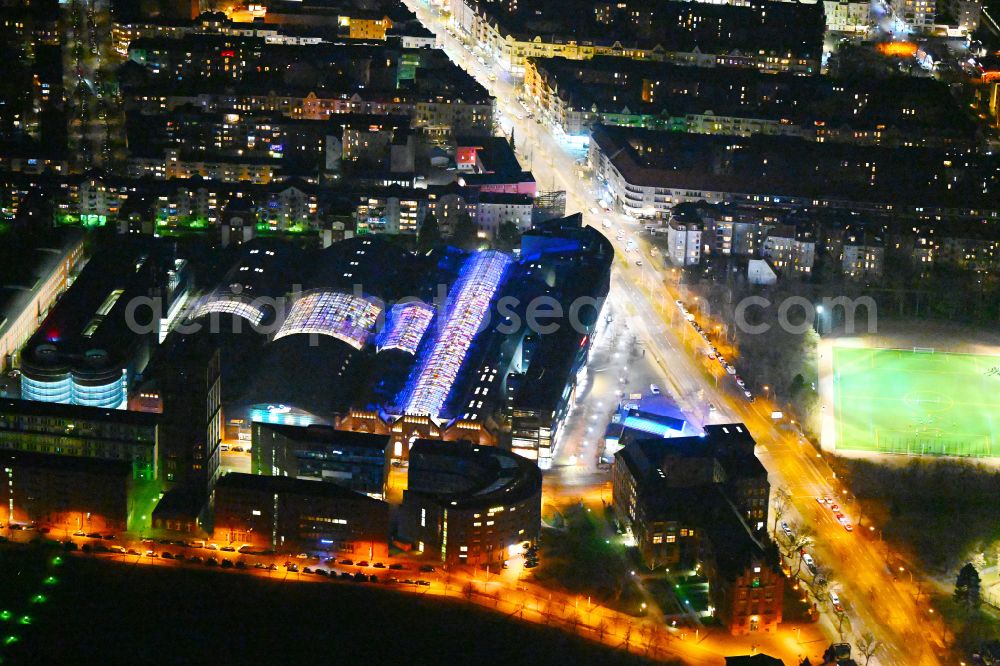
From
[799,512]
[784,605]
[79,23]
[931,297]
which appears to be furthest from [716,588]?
[79,23]

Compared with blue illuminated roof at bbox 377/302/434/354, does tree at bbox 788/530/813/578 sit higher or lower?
lower

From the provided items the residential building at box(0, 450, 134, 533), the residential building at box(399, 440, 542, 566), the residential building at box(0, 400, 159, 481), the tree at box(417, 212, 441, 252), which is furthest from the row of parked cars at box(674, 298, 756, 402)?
the residential building at box(0, 450, 134, 533)

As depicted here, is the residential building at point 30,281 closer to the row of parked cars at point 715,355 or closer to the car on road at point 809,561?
the row of parked cars at point 715,355

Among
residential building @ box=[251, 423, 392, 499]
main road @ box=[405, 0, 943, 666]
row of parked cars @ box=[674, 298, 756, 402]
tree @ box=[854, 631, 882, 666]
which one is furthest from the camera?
row of parked cars @ box=[674, 298, 756, 402]

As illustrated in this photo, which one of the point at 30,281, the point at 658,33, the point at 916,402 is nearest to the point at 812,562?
the point at 916,402

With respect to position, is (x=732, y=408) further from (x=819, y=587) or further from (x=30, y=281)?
(x=30, y=281)

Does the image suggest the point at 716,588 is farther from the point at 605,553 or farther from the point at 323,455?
the point at 323,455

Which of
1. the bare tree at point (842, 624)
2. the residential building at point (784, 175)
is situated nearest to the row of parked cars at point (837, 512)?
the bare tree at point (842, 624)

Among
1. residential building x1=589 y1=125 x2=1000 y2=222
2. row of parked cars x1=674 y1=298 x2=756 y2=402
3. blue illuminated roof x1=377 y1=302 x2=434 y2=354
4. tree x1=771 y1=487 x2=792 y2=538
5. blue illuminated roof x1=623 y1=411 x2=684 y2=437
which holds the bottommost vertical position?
tree x1=771 y1=487 x2=792 y2=538

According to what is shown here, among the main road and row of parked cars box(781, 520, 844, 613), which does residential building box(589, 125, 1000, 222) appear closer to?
the main road
